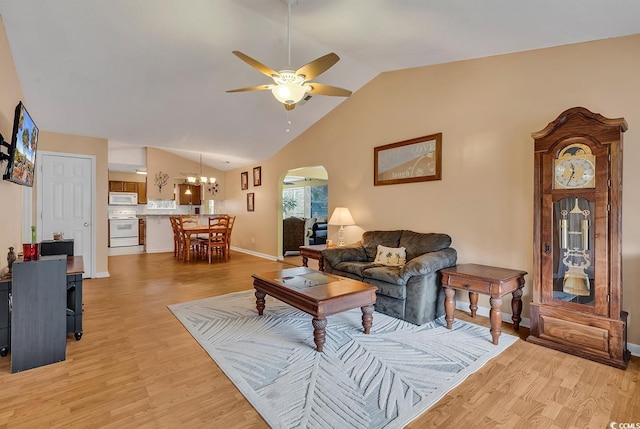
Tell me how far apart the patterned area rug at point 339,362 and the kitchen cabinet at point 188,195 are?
20.2 feet

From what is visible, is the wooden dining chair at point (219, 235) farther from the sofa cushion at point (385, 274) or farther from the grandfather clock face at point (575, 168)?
the grandfather clock face at point (575, 168)

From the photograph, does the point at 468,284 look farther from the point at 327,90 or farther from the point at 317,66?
the point at 317,66

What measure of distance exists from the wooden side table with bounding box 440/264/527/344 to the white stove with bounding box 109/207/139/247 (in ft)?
30.7

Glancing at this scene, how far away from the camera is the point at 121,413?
1793 millimetres

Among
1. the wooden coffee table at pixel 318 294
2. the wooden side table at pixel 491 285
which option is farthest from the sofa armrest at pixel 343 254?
the wooden side table at pixel 491 285

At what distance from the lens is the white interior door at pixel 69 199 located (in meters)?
4.84

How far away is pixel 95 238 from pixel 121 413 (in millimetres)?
4450

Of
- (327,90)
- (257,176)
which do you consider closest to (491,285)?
(327,90)

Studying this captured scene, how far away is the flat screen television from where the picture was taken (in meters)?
2.57

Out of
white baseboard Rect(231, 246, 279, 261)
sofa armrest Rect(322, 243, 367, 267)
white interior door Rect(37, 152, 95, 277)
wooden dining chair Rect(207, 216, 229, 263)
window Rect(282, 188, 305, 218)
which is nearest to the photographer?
sofa armrest Rect(322, 243, 367, 267)

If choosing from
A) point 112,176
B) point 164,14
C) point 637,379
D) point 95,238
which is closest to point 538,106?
point 637,379

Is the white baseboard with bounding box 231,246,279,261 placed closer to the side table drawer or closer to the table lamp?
the table lamp

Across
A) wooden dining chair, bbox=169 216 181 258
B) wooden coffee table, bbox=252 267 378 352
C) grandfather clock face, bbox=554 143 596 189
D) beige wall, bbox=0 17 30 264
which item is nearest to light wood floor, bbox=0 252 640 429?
wooden coffee table, bbox=252 267 378 352

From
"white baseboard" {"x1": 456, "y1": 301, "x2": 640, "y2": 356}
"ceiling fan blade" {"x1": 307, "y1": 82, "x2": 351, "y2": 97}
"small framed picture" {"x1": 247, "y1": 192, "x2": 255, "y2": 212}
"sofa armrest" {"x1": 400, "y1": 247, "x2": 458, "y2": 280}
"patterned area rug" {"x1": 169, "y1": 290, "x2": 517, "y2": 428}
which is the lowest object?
"patterned area rug" {"x1": 169, "y1": 290, "x2": 517, "y2": 428}
